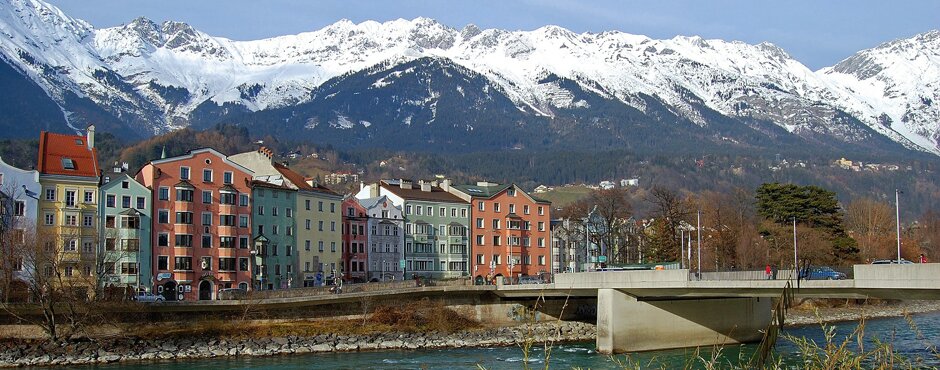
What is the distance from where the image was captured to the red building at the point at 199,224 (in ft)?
289

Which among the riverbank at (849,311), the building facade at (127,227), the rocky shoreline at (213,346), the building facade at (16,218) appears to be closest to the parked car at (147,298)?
the building facade at (127,227)

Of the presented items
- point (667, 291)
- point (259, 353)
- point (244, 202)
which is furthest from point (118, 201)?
point (667, 291)

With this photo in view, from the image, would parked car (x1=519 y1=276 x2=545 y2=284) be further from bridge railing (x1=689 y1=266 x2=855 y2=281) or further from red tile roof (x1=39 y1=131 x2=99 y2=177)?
red tile roof (x1=39 y1=131 x2=99 y2=177)

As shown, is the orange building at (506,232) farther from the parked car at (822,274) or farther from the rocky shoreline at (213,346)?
the parked car at (822,274)

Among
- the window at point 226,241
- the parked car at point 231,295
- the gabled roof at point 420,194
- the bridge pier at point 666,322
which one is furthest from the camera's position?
the gabled roof at point 420,194

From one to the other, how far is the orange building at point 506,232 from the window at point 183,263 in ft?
112

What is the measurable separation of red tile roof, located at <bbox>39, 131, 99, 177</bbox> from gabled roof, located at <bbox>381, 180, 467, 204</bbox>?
33.6 metres

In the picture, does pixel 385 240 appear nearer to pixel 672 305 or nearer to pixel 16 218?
pixel 16 218

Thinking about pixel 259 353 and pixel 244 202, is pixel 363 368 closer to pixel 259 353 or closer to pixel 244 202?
pixel 259 353

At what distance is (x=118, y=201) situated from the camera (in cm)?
8588

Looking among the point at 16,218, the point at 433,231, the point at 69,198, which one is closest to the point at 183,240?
the point at 69,198

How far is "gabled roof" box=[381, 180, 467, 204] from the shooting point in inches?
4496

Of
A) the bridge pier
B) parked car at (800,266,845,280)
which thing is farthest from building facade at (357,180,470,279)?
parked car at (800,266,845,280)

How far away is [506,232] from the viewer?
119 metres
